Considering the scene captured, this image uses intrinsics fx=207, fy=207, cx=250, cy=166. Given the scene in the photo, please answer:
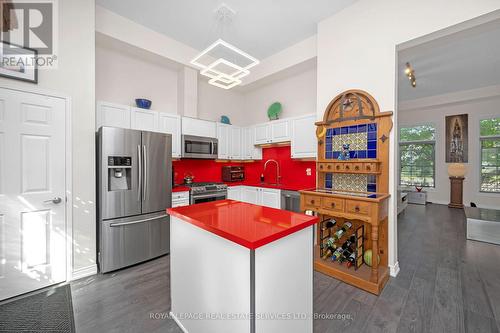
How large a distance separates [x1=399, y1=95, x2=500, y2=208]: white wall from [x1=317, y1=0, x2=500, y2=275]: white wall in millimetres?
5454

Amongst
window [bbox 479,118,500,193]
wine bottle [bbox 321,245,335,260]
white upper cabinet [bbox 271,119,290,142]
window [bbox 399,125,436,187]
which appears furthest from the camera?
window [bbox 399,125,436,187]

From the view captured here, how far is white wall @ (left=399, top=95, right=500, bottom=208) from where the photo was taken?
568cm

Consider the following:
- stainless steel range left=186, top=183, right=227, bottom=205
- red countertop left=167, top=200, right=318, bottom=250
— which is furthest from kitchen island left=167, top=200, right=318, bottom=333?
stainless steel range left=186, top=183, right=227, bottom=205

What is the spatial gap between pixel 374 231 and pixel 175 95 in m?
3.99

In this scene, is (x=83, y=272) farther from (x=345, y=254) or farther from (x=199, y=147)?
(x=345, y=254)

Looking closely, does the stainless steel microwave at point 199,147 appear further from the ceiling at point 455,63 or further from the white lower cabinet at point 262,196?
the ceiling at point 455,63

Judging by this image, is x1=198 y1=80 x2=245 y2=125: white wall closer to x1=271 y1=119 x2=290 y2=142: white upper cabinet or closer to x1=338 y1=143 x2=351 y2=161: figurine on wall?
x1=271 y1=119 x2=290 y2=142: white upper cabinet

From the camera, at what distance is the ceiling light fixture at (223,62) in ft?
6.61

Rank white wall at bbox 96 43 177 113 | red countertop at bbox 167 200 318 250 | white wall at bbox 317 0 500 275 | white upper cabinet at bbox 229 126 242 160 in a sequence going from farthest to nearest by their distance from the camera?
white upper cabinet at bbox 229 126 242 160 → white wall at bbox 96 43 177 113 → white wall at bbox 317 0 500 275 → red countertop at bbox 167 200 318 250

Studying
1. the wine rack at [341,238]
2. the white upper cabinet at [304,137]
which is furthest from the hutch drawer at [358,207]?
the white upper cabinet at [304,137]

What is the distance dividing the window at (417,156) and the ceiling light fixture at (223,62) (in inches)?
253

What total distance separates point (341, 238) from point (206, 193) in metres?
2.21

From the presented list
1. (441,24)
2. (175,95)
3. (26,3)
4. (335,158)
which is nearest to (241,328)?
(335,158)

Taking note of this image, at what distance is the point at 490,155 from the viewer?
580 cm
